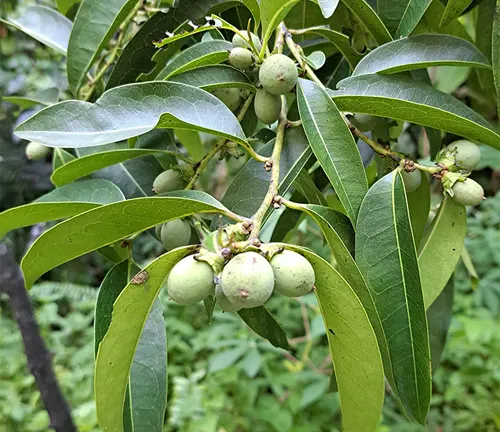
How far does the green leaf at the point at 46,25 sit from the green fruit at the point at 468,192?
595 mm

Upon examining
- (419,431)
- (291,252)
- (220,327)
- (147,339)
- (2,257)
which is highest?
(291,252)

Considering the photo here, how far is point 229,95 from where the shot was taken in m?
0.56

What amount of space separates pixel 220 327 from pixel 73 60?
128cm

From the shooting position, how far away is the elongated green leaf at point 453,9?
543 millimetres

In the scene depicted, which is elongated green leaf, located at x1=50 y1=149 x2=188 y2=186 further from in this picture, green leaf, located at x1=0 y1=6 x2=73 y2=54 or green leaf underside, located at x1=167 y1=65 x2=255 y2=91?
green leaf, located at x1=0 y1=6 x2=73 y2=54

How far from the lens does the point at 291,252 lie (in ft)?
1.32

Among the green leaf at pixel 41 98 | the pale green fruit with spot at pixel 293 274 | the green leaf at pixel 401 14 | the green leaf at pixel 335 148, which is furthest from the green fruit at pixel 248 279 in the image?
the green leaf at pixel 41 98

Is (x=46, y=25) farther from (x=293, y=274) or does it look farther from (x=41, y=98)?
(x=293, y=274)

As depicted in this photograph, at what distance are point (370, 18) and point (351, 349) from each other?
0.35 meters

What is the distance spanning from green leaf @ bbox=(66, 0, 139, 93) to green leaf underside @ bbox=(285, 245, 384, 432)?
37 cm

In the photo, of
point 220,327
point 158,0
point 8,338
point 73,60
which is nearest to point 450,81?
point 158,0

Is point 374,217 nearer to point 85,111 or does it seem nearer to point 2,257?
point 85,111

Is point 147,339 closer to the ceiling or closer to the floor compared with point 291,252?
closer to the floor

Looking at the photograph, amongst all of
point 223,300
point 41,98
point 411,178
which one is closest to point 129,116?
point 223,300
